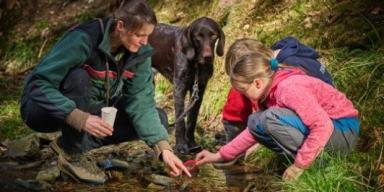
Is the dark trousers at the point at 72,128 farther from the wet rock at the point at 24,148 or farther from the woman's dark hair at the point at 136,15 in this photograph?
the wet rock at the point at 24,148

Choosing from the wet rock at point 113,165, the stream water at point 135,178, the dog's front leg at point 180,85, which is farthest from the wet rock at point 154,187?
the dog's front leg at point 180,85

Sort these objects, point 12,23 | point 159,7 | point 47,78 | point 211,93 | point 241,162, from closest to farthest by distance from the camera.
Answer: point 47,78 → point 241,162 → point 211,93 → point 159,7 → point 12,23

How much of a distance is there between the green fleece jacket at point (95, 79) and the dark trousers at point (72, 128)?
0.07 metres

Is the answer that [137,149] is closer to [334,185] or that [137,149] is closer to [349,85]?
[349,85]

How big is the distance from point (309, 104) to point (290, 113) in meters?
A: 0.18

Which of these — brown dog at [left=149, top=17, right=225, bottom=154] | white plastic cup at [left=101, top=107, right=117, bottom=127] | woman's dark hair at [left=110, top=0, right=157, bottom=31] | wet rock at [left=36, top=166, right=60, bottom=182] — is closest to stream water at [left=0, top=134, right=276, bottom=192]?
wet rock at [left=36, top=166, right=60, bottom=182]

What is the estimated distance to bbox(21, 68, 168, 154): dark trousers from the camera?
3.82m

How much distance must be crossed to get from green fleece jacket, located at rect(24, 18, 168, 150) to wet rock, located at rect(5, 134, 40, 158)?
92 cm

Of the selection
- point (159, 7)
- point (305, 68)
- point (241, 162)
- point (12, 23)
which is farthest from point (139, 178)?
point (12, 23)

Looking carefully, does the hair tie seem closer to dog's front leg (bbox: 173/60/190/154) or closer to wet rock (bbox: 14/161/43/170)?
wet rock (bbox: 14/161/43/170)

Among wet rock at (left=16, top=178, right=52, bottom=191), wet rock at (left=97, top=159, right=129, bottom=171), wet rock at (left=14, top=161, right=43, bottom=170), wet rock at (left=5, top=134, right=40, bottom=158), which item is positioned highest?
wet rock at (left=16, top=178, right=52, bottom=191)

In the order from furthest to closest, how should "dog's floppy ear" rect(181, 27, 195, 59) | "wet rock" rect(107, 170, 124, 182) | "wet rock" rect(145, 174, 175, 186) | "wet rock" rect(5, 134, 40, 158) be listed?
1. "dog's floppy ear" rect(181, 27, 195, 59)
2. "wet rock" rect(5, 134, 40, 158)
3. "wet rock" rect(107, 170, 124, 182)
4. "wet rock" rect(145, 174, 175, 186)

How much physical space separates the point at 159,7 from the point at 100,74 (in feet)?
15.2

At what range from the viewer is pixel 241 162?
462cm
